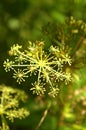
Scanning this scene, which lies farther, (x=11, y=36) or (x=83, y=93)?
(x=11, y=36)

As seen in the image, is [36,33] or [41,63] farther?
[36,33]

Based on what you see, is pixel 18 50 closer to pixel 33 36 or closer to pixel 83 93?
pixel 83 93

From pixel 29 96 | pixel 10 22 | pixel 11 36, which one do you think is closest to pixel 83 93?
pixel 29 96

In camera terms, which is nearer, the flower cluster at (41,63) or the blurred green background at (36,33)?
the flower cluster at (41,63)

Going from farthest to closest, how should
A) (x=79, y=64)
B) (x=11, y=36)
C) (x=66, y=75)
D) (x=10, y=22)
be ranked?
(x=10, y=22)
(x=11, y=36)
(x=79, y=64)
(x=66, y=75)

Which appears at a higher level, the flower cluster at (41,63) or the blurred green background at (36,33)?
the blurred green background at (36,33)

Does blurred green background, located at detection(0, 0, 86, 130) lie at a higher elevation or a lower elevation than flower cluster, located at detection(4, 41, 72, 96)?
higher

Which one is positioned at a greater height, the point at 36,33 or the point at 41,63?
the point at 36,33

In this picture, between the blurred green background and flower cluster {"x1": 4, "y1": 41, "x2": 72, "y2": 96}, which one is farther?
the blurred green background
